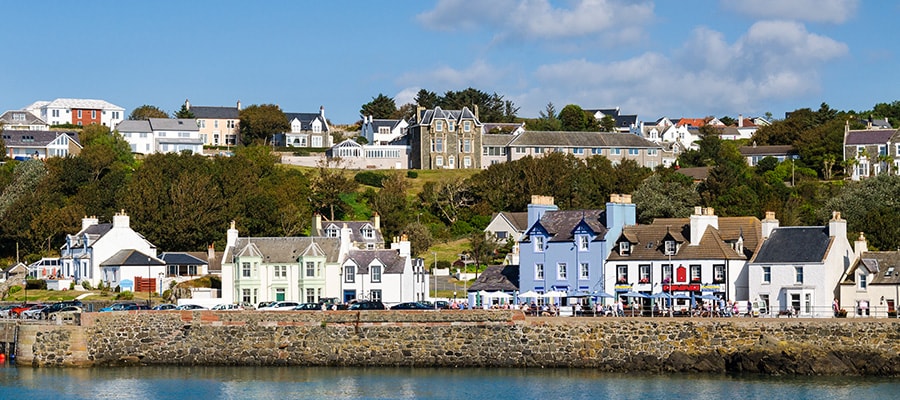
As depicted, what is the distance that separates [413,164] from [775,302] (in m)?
80.0

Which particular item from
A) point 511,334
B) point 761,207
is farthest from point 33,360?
point 761,207

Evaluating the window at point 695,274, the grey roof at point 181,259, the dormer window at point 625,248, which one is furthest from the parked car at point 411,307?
the grey roof at point 181,259

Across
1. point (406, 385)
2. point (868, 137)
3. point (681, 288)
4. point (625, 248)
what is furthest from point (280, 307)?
point (868, 137)

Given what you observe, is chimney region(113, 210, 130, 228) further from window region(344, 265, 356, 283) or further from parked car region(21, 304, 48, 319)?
parked car region(21, 304, 48, 319)

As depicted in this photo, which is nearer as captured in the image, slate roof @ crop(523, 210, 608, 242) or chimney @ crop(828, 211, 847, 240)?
chimney @ crop(828, 211, 847, 240)

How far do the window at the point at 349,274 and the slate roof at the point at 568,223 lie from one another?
1161cm

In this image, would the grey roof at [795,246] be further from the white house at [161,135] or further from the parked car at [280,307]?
the white house at [161,135]

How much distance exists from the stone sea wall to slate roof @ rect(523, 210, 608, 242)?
1146cm

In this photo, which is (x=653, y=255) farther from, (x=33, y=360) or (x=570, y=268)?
(x=33, y=360)

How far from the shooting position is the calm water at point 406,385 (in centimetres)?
4888

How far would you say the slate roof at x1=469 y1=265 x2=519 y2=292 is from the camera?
222ft

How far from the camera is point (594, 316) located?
183ft

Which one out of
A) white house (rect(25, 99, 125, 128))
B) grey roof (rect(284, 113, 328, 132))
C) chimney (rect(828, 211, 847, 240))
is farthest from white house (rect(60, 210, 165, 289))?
white house (rect(25, 99, 125, 128))

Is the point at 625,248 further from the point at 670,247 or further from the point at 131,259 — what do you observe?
the point at 131,259
